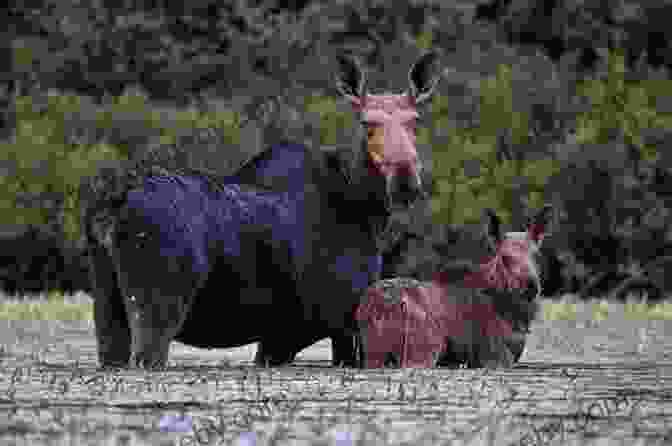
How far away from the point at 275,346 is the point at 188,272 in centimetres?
143

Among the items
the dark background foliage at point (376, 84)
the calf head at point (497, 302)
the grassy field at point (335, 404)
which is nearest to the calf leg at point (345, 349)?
the grassy field at point (335, 404)

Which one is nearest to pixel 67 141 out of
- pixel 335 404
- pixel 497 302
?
pixel 497 302

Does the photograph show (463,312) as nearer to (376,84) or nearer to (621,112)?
(621,112)

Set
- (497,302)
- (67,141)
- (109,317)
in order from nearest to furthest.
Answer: (109,317)
(497,302)
(67,141)

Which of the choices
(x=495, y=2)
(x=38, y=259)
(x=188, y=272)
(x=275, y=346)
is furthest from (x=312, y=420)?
(x=495, y=2)

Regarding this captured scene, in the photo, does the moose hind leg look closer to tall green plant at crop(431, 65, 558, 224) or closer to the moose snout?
the moose snout

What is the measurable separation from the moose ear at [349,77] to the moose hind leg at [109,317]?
1561mm

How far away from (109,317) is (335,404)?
115 inches

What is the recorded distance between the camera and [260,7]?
31.9 metres

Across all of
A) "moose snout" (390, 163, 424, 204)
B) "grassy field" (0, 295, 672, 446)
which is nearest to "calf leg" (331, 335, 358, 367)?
"grassy field" (0, 295, 672, 446)

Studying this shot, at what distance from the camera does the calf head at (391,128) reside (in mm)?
9305

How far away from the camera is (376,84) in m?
26.9

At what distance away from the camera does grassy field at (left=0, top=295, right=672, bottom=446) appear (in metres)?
5.47

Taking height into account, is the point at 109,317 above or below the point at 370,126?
below
